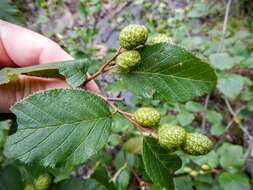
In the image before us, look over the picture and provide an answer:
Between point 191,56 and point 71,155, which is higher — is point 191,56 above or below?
above

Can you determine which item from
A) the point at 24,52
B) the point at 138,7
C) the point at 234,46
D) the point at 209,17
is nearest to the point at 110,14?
the point at 138,7

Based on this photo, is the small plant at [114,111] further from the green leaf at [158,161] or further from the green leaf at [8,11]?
the green leaf at [8,11]

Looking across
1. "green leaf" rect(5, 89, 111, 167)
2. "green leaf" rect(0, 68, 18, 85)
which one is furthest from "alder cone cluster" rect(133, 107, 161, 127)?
"green leaf" rect(0, 68, 18, 85)

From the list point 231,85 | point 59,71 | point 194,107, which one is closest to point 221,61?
point 231,85

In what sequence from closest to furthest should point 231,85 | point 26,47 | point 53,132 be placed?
1. point 53,132
2. point 26,47
3. point 231,85

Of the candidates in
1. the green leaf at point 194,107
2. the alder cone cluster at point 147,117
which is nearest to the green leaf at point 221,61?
the green leaf at point 194,107

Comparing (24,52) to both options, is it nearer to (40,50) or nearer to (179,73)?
(40,50)

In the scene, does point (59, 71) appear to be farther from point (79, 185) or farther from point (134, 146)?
point (134, 146)
